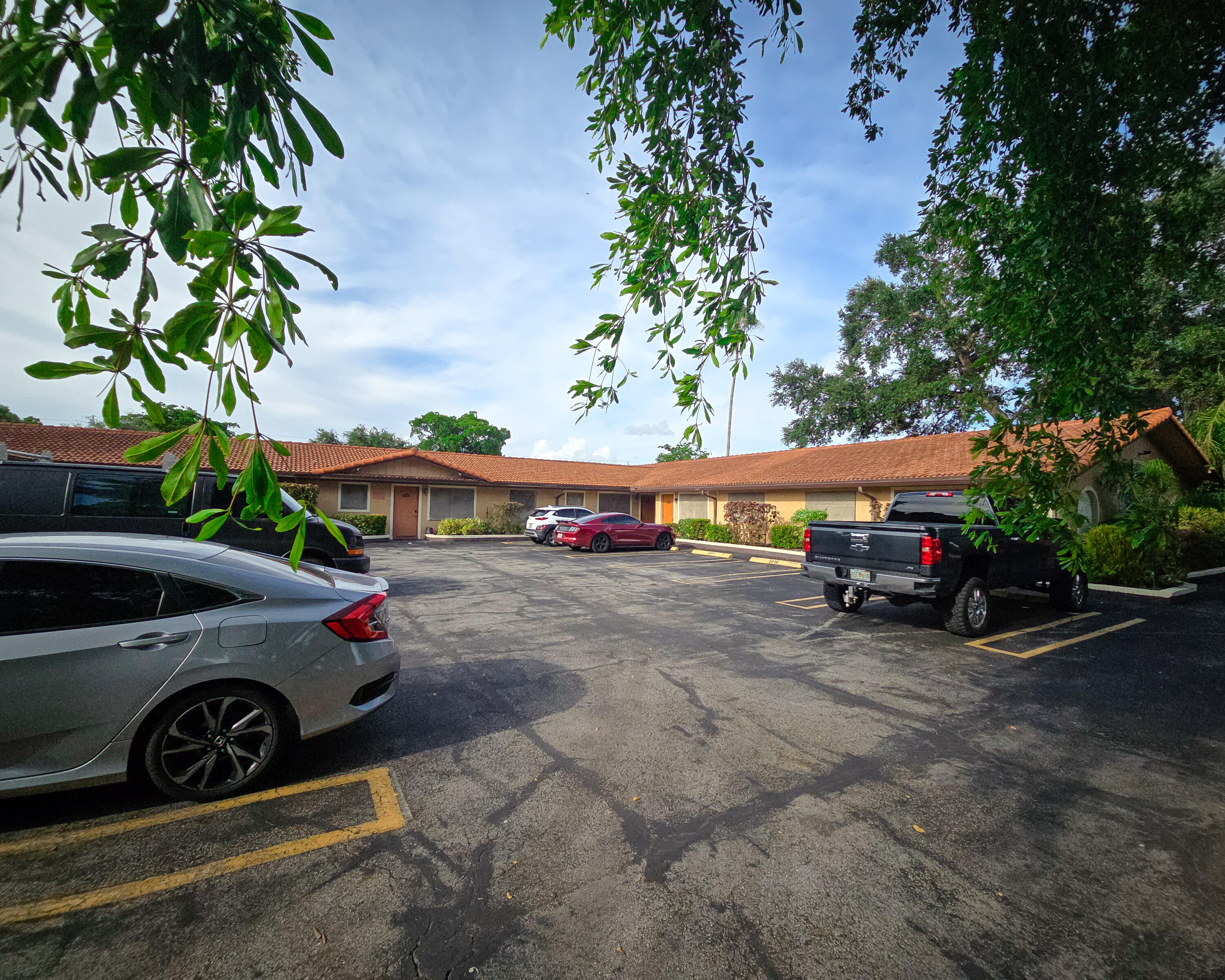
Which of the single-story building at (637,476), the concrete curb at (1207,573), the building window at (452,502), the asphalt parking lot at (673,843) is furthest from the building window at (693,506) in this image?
the asphalt parking lot at (673,843)

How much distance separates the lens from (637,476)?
118 feet

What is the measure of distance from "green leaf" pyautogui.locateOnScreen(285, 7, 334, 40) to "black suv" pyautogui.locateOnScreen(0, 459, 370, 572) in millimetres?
5062

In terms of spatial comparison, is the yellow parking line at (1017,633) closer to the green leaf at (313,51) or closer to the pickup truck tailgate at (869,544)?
the pickup truck tailgate at (869,544)

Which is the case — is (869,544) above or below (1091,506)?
below

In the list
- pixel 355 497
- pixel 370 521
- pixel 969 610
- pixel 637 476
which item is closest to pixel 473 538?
pixel 370 521

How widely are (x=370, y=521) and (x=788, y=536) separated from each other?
17.7 metres

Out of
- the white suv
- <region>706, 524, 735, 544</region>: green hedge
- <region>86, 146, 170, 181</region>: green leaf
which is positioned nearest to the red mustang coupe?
the white suv

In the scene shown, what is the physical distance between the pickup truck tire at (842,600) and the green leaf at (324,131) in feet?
29.2

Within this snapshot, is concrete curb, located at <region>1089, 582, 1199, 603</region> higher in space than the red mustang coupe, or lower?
lower

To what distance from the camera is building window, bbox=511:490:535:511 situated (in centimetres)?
3011

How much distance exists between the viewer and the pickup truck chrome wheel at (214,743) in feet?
10.1

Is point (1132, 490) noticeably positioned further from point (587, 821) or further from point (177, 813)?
point (177, 813)

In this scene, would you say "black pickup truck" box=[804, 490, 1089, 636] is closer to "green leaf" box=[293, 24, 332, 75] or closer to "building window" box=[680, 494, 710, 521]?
"green leaf" box=[293, 24, 332, 75]

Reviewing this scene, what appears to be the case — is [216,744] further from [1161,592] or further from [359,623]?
[1161,592]
